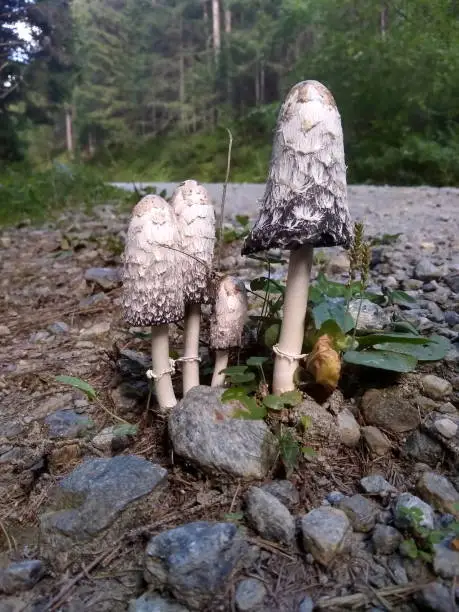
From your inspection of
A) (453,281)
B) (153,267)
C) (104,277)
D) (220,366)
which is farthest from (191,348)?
(104,277)

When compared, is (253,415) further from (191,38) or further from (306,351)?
(191,38)

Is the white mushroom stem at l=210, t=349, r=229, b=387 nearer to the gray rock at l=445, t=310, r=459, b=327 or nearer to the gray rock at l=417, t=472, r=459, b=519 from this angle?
the gray rock at l=417, t=472, r=459, b=519

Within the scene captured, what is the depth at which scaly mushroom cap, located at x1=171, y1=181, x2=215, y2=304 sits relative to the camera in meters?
2.19

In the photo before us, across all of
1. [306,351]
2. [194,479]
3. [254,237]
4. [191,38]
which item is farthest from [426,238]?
[191,38]

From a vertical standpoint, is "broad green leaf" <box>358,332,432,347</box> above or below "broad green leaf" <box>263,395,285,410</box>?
above

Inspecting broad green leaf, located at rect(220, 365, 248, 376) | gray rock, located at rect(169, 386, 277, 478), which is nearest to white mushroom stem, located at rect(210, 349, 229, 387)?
broad green leaf, located at rect(220, 365, 248, 376)

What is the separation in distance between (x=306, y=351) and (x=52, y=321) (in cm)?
218

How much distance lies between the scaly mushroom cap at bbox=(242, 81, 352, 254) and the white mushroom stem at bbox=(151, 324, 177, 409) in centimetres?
65

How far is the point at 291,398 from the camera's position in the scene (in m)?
2.05

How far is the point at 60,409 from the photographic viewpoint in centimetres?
257

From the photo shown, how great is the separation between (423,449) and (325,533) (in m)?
0.66

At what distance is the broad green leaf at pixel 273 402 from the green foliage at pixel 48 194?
6.97 meters

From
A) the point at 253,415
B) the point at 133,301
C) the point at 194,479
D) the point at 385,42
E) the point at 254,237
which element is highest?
the point at 385,42

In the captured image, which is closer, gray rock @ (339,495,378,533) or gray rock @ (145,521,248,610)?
gray rock @ (145,521,248,610)
